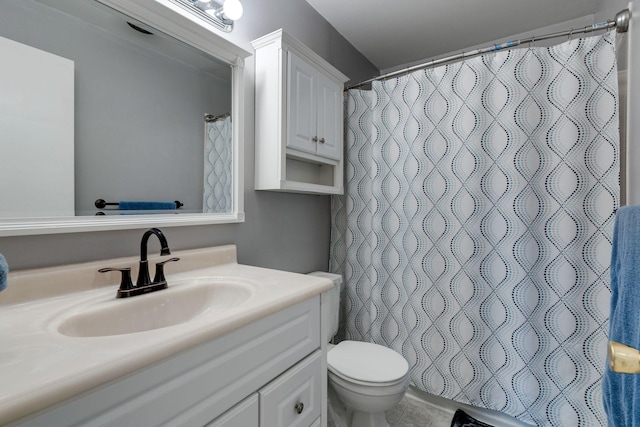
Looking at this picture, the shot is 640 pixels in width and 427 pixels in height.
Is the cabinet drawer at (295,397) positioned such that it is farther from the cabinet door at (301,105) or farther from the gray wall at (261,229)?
the cabinet door at (301,105)

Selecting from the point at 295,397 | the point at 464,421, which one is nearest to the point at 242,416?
the point at 295,397

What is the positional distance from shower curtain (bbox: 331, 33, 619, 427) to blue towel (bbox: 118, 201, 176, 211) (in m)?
1.14

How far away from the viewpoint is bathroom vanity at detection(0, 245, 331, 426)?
0.47 meters

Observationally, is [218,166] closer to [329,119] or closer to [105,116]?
[105,116]

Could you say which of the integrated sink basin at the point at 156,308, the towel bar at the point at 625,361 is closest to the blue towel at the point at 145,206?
the integrated sink basin at the point at 156,308

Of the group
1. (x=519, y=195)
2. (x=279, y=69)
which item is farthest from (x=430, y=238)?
(x=279, y=69)

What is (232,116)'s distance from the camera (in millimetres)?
1381

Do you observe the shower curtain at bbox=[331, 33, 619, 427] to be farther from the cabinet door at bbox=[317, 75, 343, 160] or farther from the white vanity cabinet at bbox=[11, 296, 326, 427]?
the white vanity cabinet at bbox=[11, 296, 326, 427]

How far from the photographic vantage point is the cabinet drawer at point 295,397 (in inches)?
32.0

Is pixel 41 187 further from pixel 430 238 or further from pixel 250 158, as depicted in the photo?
pixel 430 238

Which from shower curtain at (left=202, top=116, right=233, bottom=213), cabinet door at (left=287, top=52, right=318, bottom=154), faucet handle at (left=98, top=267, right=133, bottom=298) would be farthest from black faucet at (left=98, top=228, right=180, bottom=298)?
cabinet door at (left=287, top=52, right=318, bottom=154)

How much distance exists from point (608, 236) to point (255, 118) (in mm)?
1670

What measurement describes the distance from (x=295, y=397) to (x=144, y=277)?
1.98ft

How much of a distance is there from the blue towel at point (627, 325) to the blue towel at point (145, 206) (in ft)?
4.29
